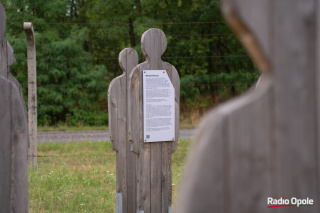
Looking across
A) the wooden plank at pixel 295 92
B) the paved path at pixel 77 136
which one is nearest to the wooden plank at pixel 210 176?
the wooden plank at pixel 295 92

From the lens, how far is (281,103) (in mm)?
1027

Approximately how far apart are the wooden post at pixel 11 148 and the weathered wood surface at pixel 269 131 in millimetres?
686

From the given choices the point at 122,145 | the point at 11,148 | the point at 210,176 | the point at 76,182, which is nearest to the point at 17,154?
the point at 11,148

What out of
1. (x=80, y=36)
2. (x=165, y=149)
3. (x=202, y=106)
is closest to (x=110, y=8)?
(x=80, y=36)

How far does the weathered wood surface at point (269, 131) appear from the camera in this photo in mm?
1011

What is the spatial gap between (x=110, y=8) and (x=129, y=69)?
12.7 m

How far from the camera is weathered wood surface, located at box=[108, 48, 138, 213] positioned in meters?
4.50

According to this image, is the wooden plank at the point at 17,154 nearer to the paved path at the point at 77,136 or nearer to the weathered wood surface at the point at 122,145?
the weathered wood surface at the point at 122,145

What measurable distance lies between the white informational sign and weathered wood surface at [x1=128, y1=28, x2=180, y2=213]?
0.05 m

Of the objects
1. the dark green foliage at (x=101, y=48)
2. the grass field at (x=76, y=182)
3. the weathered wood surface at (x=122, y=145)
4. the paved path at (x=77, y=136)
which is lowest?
the grass field at (x=76, y=182)

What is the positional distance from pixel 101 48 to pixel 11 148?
16967mm

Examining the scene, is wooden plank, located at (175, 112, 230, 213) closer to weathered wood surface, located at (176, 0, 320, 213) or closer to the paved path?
weathered wood surface, located at (176, 0, 320, 213)

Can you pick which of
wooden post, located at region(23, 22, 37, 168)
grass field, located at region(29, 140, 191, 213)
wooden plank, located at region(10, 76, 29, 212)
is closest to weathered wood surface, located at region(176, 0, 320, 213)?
wooden plank, located at region(10, 76, 29, 212)

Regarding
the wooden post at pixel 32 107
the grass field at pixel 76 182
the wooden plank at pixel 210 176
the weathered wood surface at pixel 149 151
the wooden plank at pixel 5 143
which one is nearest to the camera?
the wooden plank at pixel 210 176
